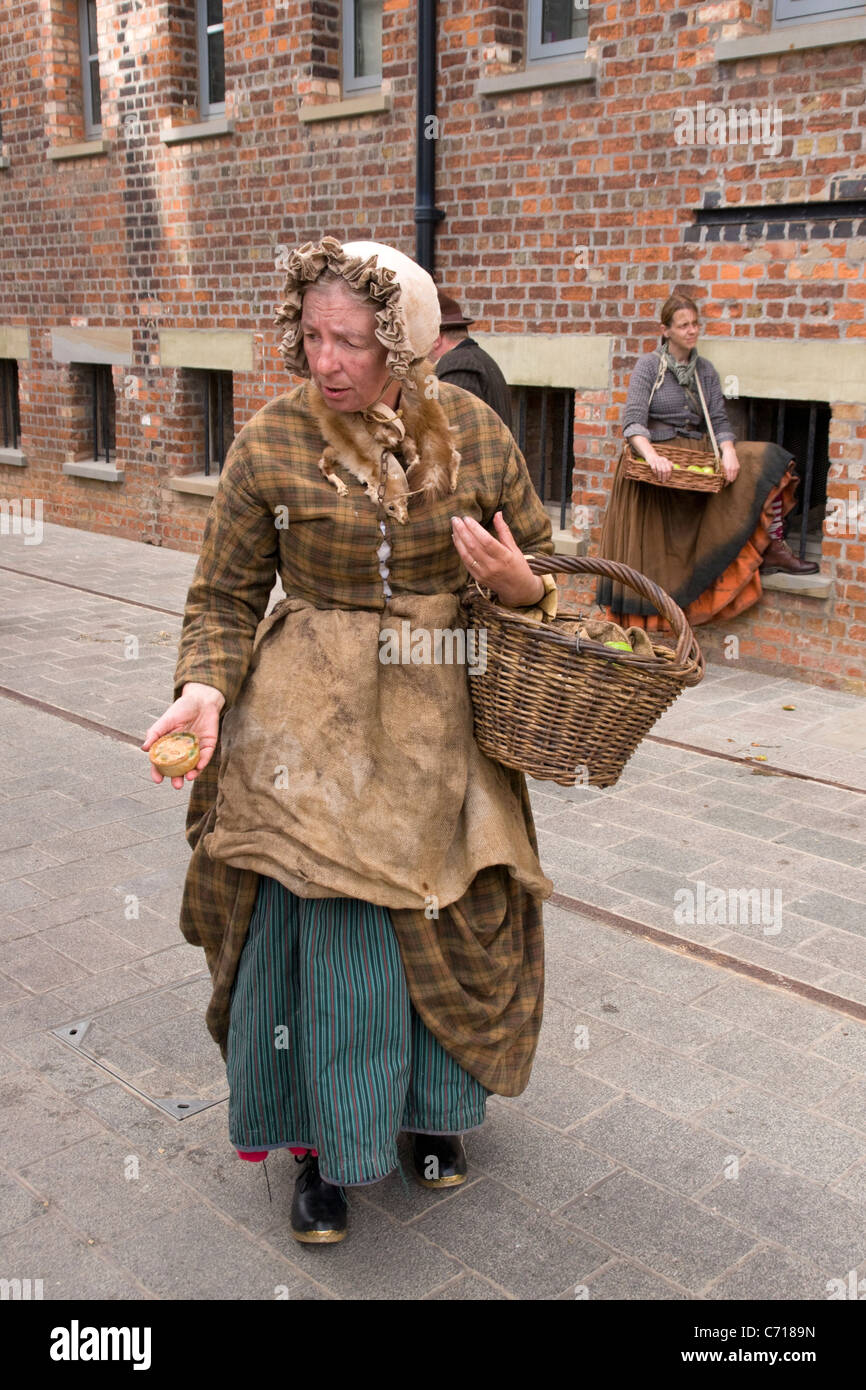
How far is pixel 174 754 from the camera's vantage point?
256 centimetres

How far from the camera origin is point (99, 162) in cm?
1225

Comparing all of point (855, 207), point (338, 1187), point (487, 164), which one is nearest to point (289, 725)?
point (338, 1187)

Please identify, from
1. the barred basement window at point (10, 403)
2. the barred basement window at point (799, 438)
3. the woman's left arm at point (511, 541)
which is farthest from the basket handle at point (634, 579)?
the barred basement window at point (10, 403)

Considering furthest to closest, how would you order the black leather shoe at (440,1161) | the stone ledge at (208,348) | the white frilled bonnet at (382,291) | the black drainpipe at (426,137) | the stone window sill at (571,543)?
the stone ledge at (208,348)
the black drainpipe at (426,137)
the stone window sill at (571,543)
the black leather shoe at (440,1161)
the white frilled bonnet at (382,291)

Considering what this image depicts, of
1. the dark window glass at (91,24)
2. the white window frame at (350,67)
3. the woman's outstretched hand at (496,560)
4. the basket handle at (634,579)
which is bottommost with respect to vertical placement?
the basket handle at (634,579)

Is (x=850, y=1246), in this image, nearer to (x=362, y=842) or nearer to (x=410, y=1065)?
(x=410, y=1065)

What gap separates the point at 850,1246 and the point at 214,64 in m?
10.9

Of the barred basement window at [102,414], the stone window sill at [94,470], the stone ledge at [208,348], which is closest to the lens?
the stone ledge at [208,348]

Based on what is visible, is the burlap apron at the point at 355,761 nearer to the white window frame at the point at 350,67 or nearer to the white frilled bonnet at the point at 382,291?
the white frilled bonnet at the point at 382,291

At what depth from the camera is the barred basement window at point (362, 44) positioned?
9.91 metres

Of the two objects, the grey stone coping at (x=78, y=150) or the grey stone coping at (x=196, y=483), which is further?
the grey stone coping at (x=78, y=150)

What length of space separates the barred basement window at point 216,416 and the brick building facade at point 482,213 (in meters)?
0.03

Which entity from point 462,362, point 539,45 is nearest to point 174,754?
point 462,362

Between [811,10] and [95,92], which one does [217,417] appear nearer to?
[95,92]
